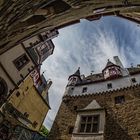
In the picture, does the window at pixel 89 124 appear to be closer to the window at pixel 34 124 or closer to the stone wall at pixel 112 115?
the stone wall at pixel 112 115

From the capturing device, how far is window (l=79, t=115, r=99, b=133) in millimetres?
14550

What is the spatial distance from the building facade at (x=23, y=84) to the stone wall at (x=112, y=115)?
114 inches

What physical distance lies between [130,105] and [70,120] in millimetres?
5185

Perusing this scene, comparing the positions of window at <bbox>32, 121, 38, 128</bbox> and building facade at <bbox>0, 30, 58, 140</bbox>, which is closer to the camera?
→ building facade at <bbox>0, 30, 58, 140</bbox>

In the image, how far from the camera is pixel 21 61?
64.0 ft

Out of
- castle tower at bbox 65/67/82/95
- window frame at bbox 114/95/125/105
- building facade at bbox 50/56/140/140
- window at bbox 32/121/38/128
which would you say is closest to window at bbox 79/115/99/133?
building facade at bbox 50/56/140/140

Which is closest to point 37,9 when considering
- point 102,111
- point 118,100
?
point 102,111

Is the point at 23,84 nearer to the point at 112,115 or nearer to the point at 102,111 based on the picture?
the point at 102,111

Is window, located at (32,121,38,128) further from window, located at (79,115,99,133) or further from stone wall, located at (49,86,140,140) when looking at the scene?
window, located at (79,115,99,133)

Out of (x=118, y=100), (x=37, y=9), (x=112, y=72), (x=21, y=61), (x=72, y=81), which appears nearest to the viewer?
(x=37, y=9)

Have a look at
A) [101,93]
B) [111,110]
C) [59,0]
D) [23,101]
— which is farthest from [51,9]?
[23,101]

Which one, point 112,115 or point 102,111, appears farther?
point 102,111

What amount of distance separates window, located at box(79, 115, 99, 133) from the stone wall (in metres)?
0.78

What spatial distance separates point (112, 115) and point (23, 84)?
1008 cm
